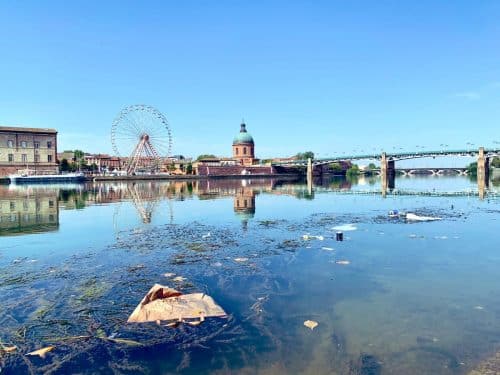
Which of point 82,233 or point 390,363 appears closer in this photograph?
point 390,363

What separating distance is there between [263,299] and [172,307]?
7.38ft

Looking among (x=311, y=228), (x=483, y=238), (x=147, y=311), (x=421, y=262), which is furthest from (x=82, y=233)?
(x=483, y=238)

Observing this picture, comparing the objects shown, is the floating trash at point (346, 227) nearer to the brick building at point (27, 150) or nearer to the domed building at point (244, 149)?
the brick building at point (27, 150)

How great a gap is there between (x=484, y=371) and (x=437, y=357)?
0.71 meters

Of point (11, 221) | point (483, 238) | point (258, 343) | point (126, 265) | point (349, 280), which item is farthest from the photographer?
point (11, 221)

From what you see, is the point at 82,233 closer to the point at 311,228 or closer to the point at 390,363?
the point at 311,228

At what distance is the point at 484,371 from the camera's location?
6410 mm

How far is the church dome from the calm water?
14314cm

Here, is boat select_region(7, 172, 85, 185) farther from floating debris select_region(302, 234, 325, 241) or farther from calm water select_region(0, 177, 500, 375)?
floating debris select_region(302, 234, 325, 241)

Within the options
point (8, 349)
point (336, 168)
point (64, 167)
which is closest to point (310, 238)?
point (8, 349)

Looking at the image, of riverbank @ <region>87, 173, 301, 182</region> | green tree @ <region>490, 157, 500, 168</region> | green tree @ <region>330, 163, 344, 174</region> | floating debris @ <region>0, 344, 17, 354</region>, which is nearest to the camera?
floating debris @ <region>0, 344, 17, 354</region>

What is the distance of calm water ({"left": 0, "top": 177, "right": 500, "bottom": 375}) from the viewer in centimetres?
685

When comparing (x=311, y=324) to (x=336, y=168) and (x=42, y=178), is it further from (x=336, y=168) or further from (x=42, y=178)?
(x=336, y=168)

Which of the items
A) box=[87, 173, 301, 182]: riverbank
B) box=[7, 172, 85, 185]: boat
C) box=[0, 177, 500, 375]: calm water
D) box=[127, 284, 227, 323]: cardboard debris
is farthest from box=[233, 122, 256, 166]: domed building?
box=[127, 284, 227, 323]: cardboard debris
